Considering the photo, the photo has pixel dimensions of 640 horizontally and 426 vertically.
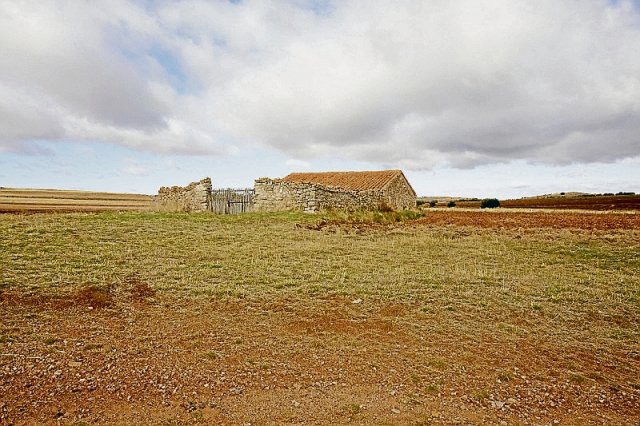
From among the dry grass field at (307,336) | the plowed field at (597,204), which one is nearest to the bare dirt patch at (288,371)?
the dry grass field at (307,336)

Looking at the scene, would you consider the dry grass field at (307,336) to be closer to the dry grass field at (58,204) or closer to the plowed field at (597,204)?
the dry grass field at (58,204)

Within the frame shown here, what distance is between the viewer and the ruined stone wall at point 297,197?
2605 centimetres

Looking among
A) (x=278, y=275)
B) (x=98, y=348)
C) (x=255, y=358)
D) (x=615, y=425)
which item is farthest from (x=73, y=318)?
(x=615, y=425)

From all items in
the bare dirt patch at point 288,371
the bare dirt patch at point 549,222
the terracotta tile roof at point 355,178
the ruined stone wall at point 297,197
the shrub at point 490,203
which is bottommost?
the bare dirt patch at point 288,371

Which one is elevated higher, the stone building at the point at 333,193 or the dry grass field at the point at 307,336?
the stone building at the point at 333,193

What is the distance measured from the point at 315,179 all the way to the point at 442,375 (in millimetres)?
38029

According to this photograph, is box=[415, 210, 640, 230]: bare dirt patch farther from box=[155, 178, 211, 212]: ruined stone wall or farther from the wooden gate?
box=[155, 178, 211, 212]: ruined stone wall

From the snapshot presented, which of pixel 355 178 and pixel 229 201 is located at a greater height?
pixel 355 178

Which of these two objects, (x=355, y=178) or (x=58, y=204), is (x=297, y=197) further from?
(x=58, y=204)

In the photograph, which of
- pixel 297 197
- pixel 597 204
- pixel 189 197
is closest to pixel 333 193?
pixel 297 197

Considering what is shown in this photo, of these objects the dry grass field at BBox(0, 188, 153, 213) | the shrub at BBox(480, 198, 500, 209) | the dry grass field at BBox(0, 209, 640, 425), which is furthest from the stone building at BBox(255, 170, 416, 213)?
the shrub at BBox(480, 198, 500, 209)

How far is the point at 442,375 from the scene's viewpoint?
5535mm

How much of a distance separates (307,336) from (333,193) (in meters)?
21.2

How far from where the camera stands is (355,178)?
40281 mm
